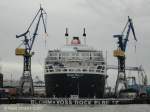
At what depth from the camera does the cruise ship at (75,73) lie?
6058 inches

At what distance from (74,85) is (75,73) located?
362 cm

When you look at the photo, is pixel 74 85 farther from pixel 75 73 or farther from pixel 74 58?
pixel 74 58

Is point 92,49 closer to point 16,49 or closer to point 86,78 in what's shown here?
point 86,78

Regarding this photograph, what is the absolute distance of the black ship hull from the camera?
154 metres

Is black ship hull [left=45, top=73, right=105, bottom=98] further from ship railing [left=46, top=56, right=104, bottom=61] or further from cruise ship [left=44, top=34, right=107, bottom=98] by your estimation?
ship railing [left=46, top=56, right=104, bottom=61]

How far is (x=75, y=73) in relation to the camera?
156 metres

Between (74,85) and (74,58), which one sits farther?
(74,58)

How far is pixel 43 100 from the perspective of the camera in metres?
147

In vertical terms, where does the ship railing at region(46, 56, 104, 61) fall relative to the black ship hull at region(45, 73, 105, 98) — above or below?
above

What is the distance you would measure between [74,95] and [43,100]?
10469mm

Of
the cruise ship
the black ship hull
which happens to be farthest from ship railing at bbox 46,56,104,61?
the black ship hull

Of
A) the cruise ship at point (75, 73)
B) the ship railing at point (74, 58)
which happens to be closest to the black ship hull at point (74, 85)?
the cruise ship at point (75, 73)

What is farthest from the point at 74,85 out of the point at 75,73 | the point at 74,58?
the point at 74,58

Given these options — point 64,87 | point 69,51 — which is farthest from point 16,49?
point 64,87
